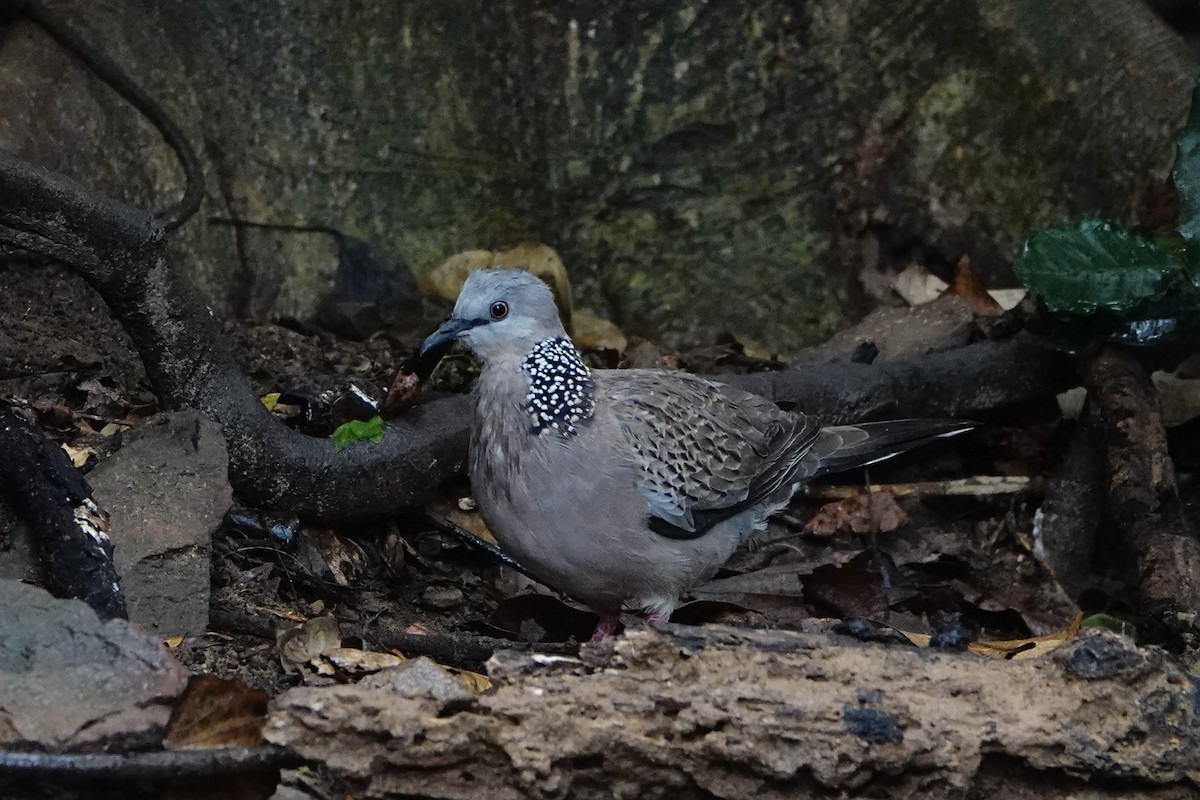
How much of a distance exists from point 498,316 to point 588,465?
615mm

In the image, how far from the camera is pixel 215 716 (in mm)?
3051

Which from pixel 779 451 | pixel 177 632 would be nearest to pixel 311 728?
pixel 177 632

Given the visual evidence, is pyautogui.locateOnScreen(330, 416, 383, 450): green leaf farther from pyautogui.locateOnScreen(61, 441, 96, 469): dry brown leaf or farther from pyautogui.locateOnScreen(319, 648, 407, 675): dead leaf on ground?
pyautogui.locateOnScreen(319, 648, 407, 675): dead leaf on ground

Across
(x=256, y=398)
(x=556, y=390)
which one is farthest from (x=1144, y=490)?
(x=256, y=398)

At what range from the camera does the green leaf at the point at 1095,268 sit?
213 inches

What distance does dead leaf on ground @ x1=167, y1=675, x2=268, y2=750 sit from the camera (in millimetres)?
3016

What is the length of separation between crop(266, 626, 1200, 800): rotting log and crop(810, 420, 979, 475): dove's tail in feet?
7.23

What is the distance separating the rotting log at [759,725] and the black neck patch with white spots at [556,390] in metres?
1.39

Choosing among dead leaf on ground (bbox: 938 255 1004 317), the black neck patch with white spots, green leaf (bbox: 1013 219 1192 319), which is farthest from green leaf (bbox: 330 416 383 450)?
dead leaf on ground (bbox: 938 255 1004 317)

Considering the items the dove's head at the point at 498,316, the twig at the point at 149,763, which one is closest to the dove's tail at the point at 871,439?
the dove's head at the point at 498,316

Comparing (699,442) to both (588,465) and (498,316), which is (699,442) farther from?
(498,316)

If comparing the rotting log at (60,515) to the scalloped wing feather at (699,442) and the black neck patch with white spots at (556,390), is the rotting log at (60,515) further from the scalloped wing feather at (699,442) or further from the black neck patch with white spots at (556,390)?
the scalloped wing feather at (699,442)

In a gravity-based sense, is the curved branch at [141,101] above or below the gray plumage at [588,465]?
above

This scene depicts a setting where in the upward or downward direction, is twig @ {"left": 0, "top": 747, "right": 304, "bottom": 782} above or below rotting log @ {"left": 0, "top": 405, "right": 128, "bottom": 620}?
below
